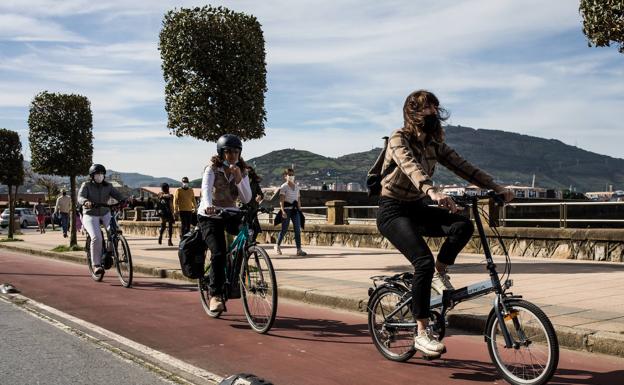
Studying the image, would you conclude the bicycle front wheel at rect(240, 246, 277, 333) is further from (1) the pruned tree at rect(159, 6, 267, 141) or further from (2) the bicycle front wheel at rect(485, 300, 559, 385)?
(1) the pruned tree at rect(159, 6, 267, 141)

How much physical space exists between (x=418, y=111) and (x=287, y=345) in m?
2.44

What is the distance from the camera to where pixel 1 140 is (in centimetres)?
2941

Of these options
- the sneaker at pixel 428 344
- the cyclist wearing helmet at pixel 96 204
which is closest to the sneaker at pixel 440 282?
the sneaker at pixel 428 344

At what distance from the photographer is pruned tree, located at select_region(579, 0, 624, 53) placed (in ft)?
18.8

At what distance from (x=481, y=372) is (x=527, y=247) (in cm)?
910

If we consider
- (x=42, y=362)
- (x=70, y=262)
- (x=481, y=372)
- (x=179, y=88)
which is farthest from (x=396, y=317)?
(x=70, y=262)

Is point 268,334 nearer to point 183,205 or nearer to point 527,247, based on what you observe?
point 527,247

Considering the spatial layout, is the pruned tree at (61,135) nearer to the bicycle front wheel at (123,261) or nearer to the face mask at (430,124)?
the bicycle front wheel at (123,261)

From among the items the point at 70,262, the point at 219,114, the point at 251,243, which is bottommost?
the point at 70,262

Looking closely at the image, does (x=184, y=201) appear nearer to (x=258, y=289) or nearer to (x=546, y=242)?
(x=546, y=242)

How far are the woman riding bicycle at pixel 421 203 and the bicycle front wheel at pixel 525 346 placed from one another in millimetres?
431

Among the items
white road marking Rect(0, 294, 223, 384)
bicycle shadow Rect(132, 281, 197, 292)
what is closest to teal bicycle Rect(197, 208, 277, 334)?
white road marking Rect(0, 294, 223, 384)

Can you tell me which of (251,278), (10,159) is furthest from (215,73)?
(10,159)

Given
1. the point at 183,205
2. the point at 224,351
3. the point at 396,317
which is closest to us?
the point at 396,317
